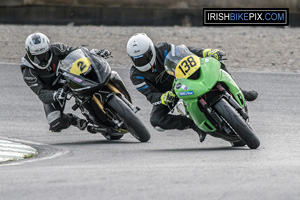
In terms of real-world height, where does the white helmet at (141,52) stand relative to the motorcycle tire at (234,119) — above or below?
above

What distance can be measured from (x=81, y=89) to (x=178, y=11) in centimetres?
1084

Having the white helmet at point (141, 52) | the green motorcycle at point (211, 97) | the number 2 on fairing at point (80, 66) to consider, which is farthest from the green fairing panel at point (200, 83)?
the number 2 on fairing at point (80, 66)

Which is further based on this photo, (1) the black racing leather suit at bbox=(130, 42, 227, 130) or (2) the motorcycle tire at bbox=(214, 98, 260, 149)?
(1) the black racing leather suit at bbox=(130, 42, 227, 130)

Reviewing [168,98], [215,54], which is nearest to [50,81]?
[168,98]

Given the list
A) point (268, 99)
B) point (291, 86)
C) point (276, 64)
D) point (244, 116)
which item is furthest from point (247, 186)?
point (276, 64)

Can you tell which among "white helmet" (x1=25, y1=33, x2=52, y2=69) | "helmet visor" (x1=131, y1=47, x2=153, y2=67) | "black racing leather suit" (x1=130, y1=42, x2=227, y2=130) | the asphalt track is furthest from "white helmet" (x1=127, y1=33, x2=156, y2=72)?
"white helmet" (x1=25, y1=33, x2=52, y2=69)

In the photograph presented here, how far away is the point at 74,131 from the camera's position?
1116cm

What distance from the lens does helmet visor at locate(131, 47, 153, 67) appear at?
923 cm

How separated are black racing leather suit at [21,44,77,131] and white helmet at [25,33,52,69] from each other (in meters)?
0.09

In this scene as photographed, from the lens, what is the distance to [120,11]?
19844 millimetres

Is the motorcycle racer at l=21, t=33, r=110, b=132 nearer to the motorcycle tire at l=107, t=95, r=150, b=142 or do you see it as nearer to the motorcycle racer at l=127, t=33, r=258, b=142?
the motorcycle racer at l=127, t=33, r=258, b=142

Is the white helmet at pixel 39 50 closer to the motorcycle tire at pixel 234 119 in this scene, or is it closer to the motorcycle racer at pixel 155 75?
the motorcycle racer at pixel 155 75

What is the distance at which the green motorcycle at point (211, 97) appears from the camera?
797 cm

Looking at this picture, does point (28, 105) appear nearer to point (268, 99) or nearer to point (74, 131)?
point (74, 131)
